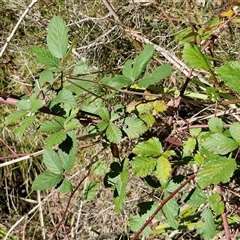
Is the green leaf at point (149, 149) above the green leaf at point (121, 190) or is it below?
above

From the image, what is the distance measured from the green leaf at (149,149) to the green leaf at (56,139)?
17 centimetres

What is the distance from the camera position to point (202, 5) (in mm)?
1642

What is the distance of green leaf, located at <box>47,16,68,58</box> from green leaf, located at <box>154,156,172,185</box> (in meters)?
0.33

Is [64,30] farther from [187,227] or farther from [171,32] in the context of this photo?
[187,227]

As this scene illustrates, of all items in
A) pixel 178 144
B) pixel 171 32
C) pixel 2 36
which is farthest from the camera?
pixel 2 36

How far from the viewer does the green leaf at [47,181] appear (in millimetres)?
1057

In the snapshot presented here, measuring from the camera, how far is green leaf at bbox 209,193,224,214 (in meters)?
1.11

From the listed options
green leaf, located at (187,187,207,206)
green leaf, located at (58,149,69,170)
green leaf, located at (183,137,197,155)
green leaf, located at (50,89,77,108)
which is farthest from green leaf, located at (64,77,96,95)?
green leaf, located at (187,187,207,206)

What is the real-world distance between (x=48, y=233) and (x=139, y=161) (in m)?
0.95

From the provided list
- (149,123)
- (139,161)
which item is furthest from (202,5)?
(139,161)

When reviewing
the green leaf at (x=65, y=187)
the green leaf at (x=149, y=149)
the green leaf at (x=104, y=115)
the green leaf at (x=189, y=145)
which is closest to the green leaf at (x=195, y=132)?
the green leaf at (x=189, y=145)

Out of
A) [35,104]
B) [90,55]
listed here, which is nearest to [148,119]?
[35,104]

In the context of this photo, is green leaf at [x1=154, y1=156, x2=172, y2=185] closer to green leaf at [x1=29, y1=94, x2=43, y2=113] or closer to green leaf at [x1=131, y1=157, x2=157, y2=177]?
green leaf at [x1=131, y1=157, x2=157, y2=177]

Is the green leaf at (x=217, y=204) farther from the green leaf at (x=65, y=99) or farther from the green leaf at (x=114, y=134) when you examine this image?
the green leaf at (x=65, y=99)
